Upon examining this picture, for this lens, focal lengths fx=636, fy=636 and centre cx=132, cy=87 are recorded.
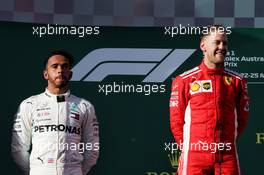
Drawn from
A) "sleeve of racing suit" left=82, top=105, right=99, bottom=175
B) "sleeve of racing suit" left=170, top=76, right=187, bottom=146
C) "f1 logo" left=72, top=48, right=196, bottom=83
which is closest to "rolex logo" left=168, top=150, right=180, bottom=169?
"f1 logo" left=72, top=48, right=196, bottom=83

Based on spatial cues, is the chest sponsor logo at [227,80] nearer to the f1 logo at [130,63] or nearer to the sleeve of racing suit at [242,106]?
the sleeve of racing suit at [242,106]

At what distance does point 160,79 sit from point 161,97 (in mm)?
135

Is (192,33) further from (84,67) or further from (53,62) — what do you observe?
→ (53,62)

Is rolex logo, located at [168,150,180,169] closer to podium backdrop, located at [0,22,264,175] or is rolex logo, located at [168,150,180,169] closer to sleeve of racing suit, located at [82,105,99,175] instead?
podium backdrop, located at [0,22,264,175]

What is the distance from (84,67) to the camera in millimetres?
4754

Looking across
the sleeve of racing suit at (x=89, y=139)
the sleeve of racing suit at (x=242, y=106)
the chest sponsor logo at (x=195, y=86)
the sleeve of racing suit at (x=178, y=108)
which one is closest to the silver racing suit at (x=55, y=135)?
the sleeve of racing suit at (x=89, y=139)

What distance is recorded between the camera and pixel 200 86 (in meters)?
3.85

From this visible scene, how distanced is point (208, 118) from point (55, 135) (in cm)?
91

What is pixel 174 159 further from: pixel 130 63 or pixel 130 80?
pixel 130 63

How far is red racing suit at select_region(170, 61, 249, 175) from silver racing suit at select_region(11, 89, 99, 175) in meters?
0.56

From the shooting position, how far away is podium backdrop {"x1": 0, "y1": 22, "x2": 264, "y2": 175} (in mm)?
4734

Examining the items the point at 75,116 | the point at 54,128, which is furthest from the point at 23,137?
the point at 75,116

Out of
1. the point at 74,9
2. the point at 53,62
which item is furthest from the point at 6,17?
the point at 53,62

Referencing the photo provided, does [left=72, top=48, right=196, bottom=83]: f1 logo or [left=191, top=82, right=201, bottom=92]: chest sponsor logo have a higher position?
[left=72, top=48, right=196, bottom=83]: f1 logo
